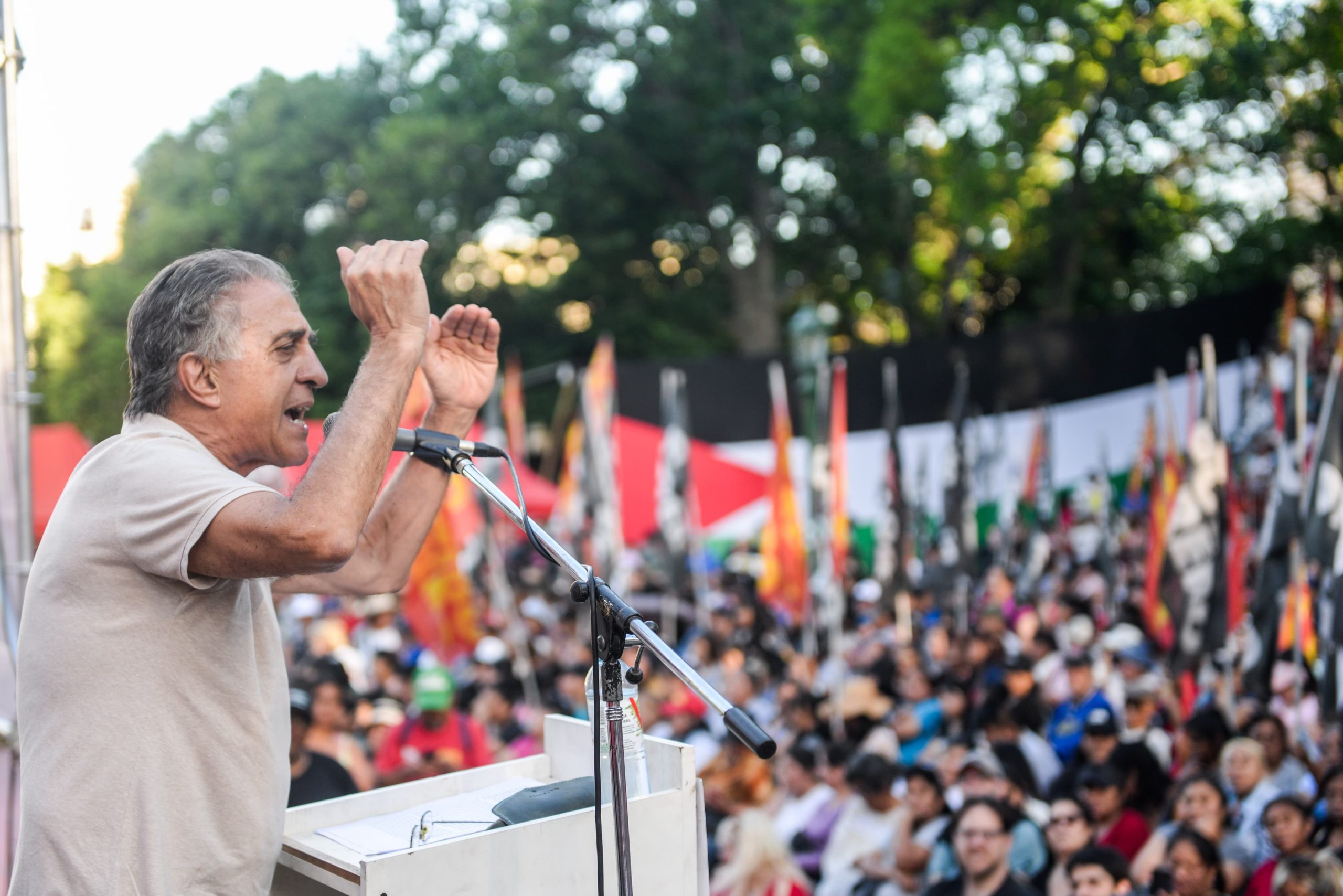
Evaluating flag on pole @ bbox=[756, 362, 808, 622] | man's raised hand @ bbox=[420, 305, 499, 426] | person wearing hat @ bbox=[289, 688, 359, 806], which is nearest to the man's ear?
man's raised hand @ bbox=[420, 305, 499, 426]

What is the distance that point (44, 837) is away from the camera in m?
1.54

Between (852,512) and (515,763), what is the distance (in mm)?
14661

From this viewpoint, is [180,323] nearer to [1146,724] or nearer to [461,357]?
[461,357]

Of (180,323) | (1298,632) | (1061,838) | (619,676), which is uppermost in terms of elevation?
(180,323)

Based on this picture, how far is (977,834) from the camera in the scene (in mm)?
4391

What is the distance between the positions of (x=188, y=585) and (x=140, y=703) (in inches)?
6.5

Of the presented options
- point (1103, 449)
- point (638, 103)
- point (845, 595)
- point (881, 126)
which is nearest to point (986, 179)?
point (881, 126)

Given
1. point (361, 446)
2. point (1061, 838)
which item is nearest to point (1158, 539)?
point (1061, 838)

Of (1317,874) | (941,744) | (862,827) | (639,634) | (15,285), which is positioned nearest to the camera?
(639,634)

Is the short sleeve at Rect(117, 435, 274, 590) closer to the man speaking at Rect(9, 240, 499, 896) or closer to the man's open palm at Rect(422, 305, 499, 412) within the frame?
the man speaking at Rect(9, 240, 499, 896)

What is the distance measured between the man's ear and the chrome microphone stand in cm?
44

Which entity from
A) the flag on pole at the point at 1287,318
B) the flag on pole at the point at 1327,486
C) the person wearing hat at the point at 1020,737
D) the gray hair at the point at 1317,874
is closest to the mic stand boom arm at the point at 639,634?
the gray hair at the point at 1317,874

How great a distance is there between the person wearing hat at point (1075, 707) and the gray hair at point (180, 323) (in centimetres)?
588

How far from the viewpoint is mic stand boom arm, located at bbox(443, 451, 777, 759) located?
1549 mm
